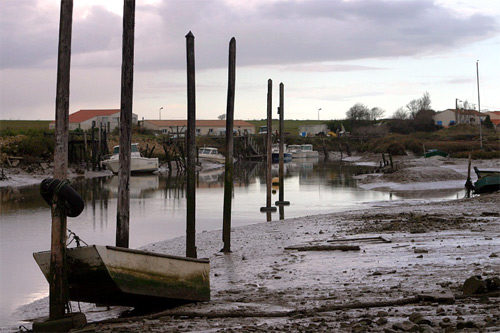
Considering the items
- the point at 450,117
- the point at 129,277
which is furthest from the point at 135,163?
the point at 450,117

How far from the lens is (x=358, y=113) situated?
473ft

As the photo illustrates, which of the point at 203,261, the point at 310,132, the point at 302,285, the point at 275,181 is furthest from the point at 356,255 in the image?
the point at 310,132

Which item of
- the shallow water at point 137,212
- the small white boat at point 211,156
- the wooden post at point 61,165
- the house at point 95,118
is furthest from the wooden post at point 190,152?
the house at point 95,118

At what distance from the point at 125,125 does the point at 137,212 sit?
16298 mm

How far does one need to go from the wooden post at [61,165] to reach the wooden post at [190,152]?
16.0 ft

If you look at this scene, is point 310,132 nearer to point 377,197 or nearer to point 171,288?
point 377,197

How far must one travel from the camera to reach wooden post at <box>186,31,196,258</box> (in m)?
14.3

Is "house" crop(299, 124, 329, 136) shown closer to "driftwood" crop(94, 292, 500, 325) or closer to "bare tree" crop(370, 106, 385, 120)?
"bare tree" crop(370, 106, 385, 120)

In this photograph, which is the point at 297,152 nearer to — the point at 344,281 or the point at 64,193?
the point at 344,281

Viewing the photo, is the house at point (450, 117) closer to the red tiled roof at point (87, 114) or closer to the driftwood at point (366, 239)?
the red tiled roof at point (87, 114)

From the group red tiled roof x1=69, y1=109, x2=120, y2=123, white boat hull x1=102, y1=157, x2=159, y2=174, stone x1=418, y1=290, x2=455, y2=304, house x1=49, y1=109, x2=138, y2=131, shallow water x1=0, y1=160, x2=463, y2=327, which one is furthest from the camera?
red tiled roof x1=69, y1=109, x2=120, y2=123

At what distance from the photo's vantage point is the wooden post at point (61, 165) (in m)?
8.48

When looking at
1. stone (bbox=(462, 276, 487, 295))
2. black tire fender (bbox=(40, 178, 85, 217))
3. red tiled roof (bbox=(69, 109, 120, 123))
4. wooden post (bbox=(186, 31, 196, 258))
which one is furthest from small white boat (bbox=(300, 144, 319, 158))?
black tire fender (bbox=(40, 178, 85, 217))

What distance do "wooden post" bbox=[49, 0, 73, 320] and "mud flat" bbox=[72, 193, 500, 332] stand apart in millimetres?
629
